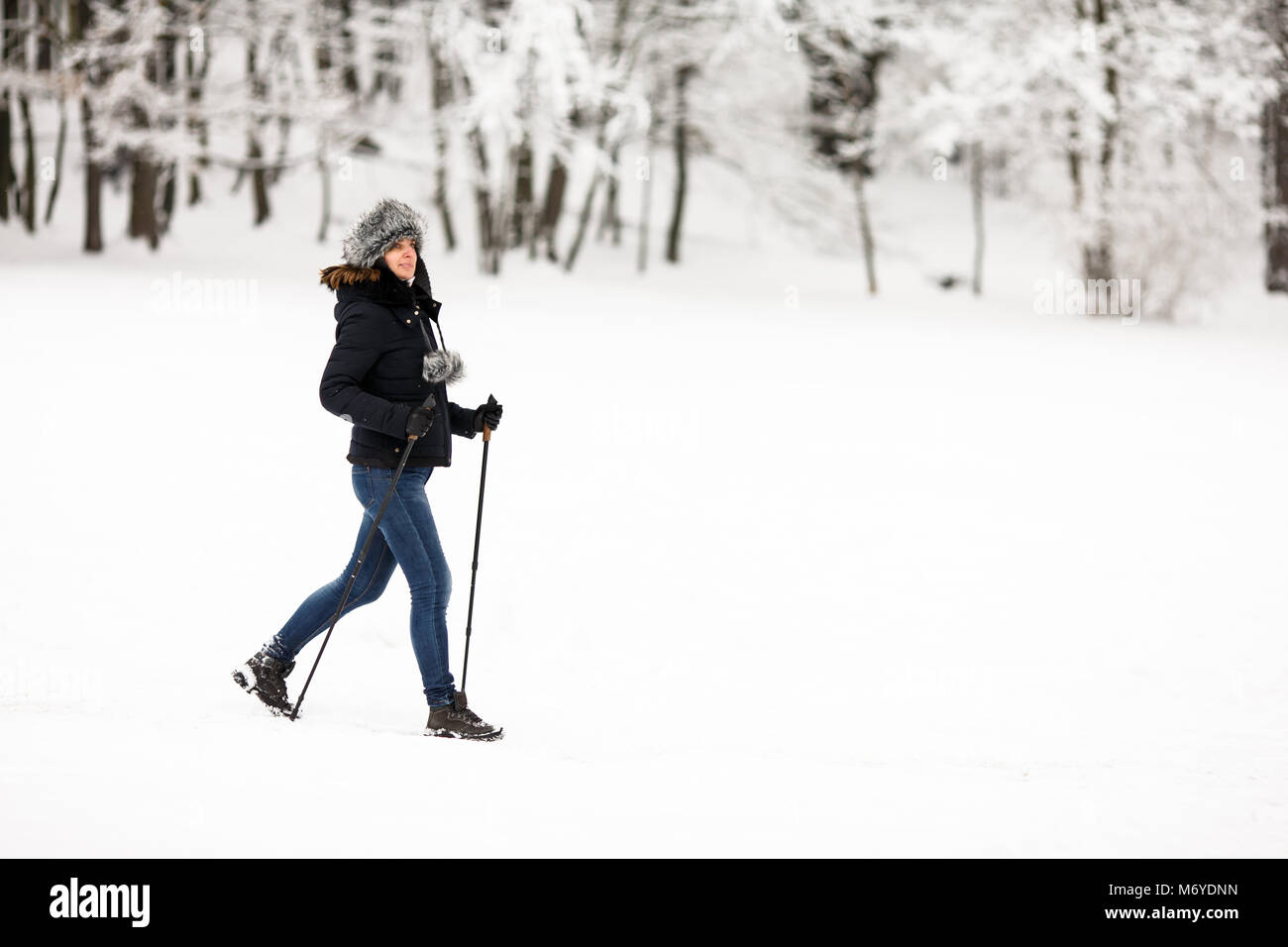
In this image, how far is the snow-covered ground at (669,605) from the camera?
372 centimetres

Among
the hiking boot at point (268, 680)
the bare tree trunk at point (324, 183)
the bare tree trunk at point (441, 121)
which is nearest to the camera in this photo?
the hiking boot at point (268, 680)

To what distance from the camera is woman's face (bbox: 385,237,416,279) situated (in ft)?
14.7

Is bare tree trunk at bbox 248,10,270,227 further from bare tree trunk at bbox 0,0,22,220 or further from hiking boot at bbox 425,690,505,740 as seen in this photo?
hiking boot at bbox 425,690,505,740

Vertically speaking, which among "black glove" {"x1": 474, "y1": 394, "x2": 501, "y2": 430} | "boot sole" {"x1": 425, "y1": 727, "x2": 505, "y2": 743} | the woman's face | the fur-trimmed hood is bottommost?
"boot sole" {"x1": 425, "y1": 727, "x2": 505, "y2": 743}

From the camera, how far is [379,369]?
14.9 feet

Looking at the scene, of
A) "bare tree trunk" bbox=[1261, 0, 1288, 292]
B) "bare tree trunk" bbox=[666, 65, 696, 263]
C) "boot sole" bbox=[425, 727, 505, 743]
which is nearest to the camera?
"boot sole" bbox=[425, 727, 505, 743]

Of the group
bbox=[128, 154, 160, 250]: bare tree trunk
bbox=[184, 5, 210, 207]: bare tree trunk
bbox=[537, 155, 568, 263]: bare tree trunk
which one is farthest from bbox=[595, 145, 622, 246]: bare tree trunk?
bbox=[128, 154, 160, 250]: bare tree trunk

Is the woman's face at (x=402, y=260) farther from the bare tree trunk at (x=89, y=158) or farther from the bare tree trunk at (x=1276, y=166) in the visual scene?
the bare tree trunk at (x=1276, y=166)

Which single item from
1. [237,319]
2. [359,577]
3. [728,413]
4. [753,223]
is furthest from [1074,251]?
[359,577]

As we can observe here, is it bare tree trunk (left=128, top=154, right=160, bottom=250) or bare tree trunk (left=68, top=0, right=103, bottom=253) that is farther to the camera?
bare tree trunk (left=128, top=154, right=160, bottom=250)

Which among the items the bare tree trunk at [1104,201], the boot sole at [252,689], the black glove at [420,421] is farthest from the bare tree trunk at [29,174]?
the black glove at [420,421]

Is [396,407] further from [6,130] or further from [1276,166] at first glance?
[1276,166]

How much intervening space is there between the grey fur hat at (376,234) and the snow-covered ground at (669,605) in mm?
1769
